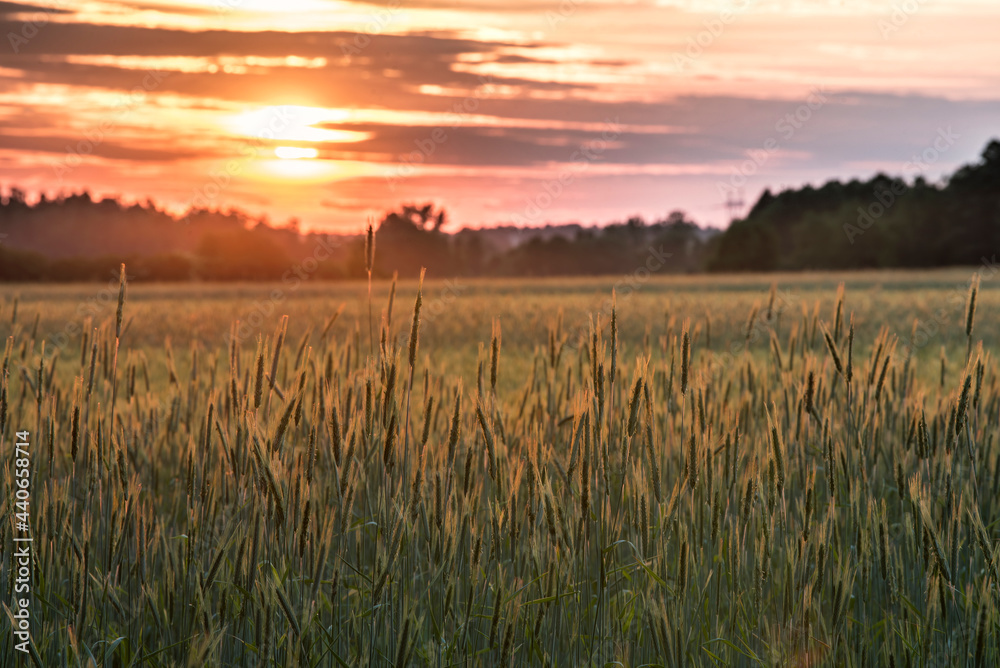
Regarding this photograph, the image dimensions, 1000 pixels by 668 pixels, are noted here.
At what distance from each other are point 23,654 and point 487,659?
0.98 metres

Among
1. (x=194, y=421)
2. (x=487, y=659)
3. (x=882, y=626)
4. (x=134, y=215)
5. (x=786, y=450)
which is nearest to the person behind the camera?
(x=487, y=659)

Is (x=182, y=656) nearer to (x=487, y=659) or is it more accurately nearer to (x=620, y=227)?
(x=487, y=659)

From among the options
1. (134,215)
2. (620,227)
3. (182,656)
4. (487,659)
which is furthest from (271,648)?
(134,215)

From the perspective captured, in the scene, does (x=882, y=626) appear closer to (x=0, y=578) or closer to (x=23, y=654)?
(x=23, y=654)

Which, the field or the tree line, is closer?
the field

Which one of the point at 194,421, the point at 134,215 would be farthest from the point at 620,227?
the point at 194,421

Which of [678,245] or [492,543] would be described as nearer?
[492,543]

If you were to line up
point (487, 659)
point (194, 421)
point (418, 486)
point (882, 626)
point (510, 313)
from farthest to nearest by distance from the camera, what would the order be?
point (510, 313) < point (194, 421) < point (882, 626) < point (487, 659) < point (418, 486)

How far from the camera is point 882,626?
1.79 m

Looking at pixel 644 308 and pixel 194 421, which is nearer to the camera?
pixel 194 421

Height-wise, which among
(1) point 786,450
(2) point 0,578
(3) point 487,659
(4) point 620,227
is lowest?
(3) point 487,659

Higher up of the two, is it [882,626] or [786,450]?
[786,450]

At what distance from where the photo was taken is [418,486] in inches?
59.2

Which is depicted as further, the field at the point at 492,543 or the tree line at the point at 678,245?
the tree line at the point at 678,245
